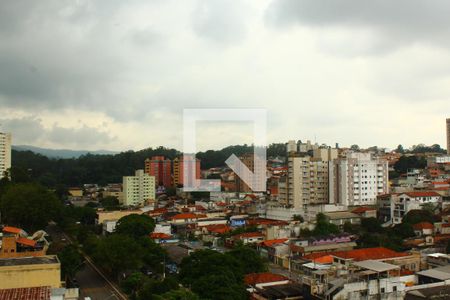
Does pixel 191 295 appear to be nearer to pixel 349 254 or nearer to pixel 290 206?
pixel 349 254

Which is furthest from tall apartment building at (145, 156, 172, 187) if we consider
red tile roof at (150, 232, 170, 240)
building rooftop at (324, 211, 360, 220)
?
building rooftop at (324, 211, 360, 220)

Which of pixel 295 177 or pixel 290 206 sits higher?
pixel 295 177

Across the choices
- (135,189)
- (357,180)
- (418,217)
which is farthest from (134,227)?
(135,189)

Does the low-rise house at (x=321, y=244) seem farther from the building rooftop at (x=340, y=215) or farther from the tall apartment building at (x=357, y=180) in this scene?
the tall apartment building at (x=357, y=180)

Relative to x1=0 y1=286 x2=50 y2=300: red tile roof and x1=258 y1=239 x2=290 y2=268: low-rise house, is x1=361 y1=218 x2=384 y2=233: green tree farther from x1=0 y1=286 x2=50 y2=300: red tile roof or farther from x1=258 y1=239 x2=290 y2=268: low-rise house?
x1=0 y1=286 x2=50 y2=300: red tile roof

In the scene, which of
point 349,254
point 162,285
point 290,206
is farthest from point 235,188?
point 162,285

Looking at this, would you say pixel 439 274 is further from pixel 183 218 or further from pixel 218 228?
pixel 183 218
